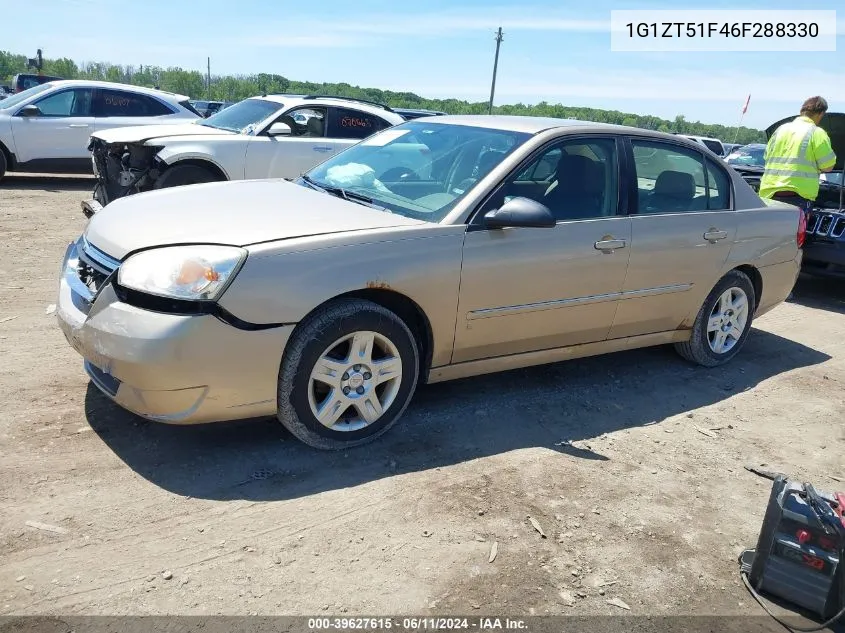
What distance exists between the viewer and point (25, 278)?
6.09 m

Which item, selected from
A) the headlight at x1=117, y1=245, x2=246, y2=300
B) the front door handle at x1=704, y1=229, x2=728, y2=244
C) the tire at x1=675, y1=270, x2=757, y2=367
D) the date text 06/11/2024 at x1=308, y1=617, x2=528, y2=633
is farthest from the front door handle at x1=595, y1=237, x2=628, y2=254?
the date text 06/11/2024 at x1=308, y1=617, x2=528, y2=633

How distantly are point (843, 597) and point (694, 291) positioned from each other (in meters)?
2.59

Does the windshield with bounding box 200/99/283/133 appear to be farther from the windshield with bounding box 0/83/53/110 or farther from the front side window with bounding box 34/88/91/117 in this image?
the windshield with bounding box 0/83/53/110

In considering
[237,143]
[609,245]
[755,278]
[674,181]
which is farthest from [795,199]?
[237,143]

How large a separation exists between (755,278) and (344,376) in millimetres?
3507

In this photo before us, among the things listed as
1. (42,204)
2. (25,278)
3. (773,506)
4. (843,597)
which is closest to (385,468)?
(773,506)

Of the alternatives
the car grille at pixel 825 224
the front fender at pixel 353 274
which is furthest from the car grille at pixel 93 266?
the car grille at pixel 825 224

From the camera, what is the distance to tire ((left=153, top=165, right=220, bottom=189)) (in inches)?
322

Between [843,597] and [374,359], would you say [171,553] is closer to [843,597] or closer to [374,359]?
[374,359]

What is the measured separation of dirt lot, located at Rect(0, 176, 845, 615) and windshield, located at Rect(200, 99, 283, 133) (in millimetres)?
4837

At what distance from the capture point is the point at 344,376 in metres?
3.60

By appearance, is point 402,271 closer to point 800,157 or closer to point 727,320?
point 727,320

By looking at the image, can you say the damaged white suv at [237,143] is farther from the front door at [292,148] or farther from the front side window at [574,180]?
the front side window at [574,180]

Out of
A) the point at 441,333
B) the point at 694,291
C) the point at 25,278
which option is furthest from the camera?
the point at 25,278
